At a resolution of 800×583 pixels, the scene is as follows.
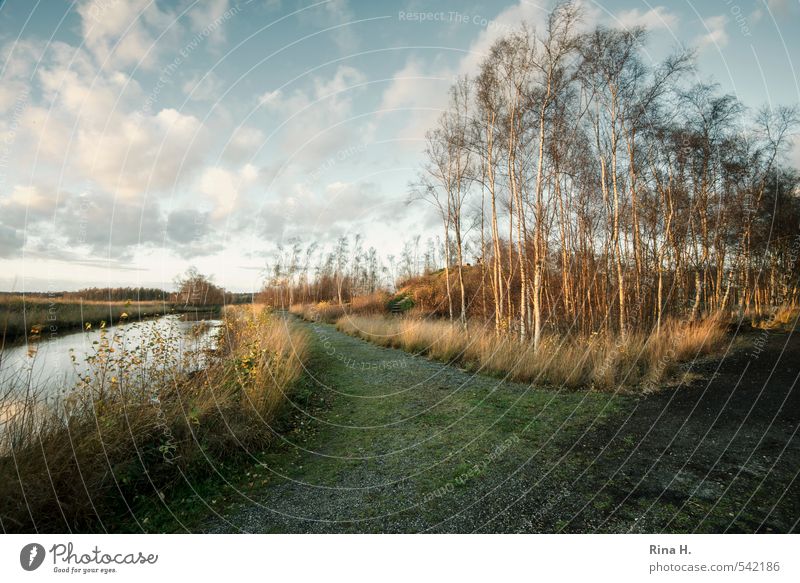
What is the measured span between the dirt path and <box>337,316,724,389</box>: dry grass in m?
0.77

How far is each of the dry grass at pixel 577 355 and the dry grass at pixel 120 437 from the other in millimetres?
5165

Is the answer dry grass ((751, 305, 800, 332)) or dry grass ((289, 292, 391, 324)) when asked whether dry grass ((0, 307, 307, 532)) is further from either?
dry grass ((289, 292, 391, 324))

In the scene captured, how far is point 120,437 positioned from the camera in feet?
11.0

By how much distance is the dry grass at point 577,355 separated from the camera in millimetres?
6668

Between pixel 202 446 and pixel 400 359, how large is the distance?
21.4ft

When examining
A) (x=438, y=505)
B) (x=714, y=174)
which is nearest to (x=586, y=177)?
(x=714, y=174)

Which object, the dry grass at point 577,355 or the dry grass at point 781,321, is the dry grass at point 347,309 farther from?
the dry grass at point 781,321

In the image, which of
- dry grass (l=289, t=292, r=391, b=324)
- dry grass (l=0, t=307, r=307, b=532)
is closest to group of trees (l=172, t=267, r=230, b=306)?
dry grass (l=0, t=307, r=307, b=532)

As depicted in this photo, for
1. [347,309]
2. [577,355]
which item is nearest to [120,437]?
[577,355]

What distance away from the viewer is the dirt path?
8.61ft

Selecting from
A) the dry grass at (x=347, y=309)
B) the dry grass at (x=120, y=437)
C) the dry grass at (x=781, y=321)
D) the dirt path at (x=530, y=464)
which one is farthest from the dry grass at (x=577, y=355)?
the dry grass at (x=347, y=309)

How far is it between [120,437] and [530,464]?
4168 millimetres

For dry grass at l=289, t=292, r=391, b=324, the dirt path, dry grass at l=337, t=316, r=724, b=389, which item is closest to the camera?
the dirt path

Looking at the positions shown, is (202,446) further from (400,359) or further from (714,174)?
(714,174)
